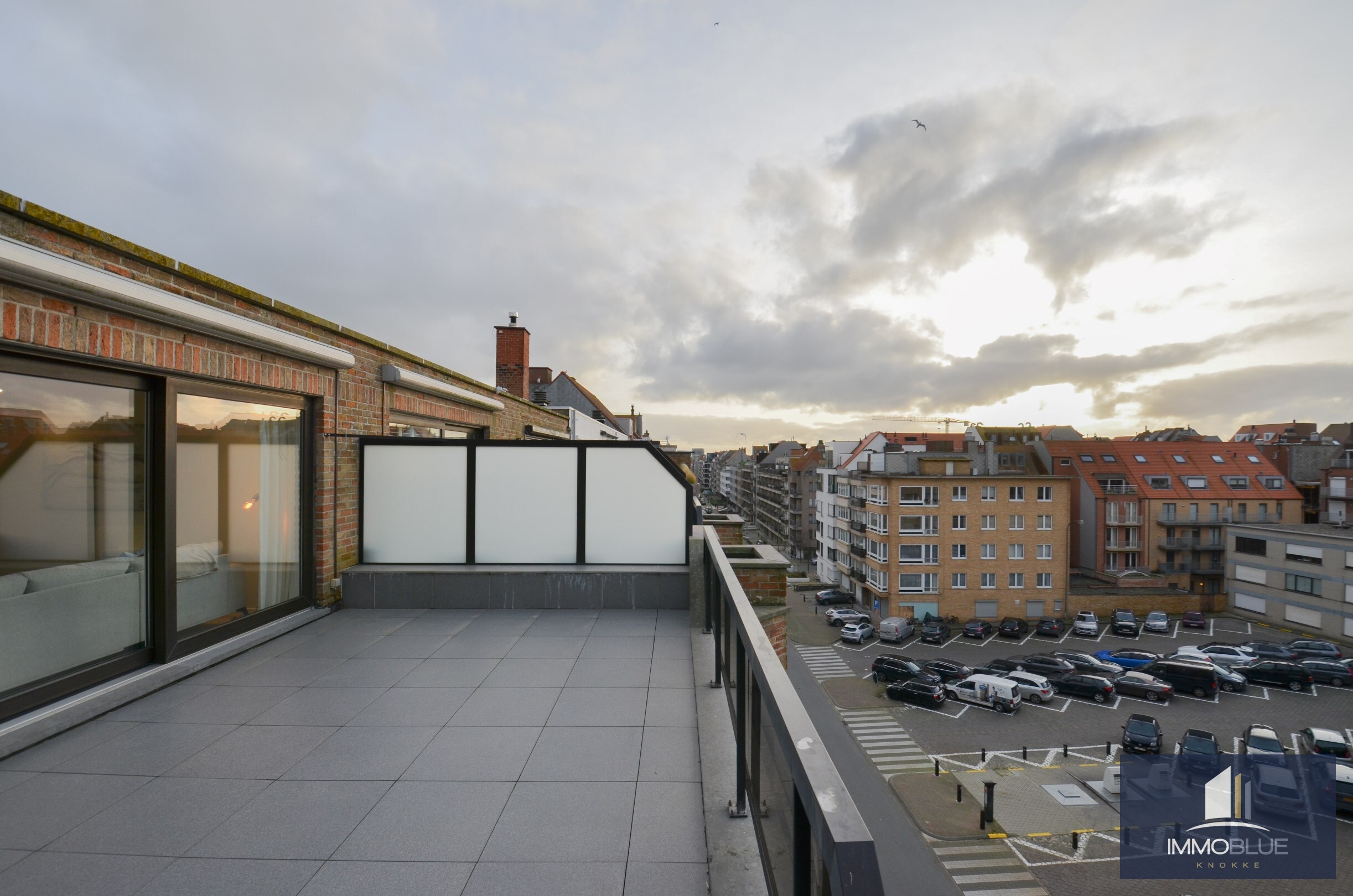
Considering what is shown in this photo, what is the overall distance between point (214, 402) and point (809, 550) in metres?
61.7

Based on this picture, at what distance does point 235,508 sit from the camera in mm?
4730

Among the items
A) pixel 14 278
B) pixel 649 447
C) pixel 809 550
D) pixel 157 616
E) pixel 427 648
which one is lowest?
pixel 809 550

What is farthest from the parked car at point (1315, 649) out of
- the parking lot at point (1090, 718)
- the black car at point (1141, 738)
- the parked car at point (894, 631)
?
the parked car at point (894, 631)

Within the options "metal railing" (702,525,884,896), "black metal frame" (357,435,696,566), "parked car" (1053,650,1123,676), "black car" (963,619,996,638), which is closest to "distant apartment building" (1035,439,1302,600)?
"black car" (963,619,996,638)

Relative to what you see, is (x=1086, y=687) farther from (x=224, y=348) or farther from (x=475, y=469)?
(x=224, y=348)

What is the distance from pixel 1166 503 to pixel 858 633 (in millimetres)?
26320

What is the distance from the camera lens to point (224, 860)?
2.21 m

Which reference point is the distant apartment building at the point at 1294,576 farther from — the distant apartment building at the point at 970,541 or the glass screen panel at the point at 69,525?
the glass screen panel at the point at 69,525

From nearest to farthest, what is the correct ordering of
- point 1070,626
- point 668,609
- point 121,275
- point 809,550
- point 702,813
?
point 702,813, point 121,275, point 668,609, point 1070,626, point 809,550

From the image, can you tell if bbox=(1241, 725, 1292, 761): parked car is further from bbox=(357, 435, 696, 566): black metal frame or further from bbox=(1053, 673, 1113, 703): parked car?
bbox=(357, 435, 696, 566): black metal frame

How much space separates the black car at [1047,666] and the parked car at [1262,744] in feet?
20.6

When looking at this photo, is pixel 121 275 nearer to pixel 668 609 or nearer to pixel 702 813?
pixel 702 813

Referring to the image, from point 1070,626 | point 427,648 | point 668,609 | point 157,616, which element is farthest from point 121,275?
point 1070,626

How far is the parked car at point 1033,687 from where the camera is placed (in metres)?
A: 24.6
